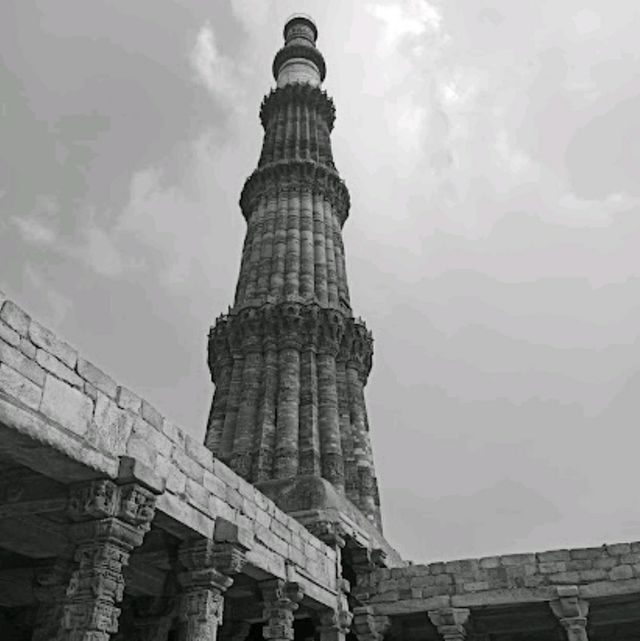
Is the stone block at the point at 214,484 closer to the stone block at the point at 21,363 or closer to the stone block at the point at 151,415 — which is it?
the stone block at the point at 151,415

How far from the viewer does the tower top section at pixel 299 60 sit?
37750 mm

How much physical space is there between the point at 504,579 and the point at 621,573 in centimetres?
188

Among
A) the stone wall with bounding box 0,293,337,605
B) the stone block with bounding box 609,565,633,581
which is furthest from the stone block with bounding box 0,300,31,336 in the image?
the stone block with bounding box 609,565,633,581

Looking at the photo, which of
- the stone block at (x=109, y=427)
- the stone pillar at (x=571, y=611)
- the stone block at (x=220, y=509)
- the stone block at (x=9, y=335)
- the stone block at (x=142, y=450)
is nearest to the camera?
the stone block at (x=9, y=335)

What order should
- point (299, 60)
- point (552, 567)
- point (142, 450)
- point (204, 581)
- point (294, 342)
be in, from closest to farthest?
point (142, 450), point (204, 581), point (552, 567), point (294, 342), point (299, 60)

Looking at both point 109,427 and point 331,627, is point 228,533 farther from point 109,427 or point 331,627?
point 331,627

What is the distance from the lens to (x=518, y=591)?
39.0 feet

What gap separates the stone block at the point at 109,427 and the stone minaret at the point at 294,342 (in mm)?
12490

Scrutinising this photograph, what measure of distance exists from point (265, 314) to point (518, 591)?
15776 mm

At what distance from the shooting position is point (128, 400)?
7.29m

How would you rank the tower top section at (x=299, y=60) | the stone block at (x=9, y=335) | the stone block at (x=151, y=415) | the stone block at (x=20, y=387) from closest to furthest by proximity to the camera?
the stone block at (x=20, y=387) → the stone block at (x=9, y=335) → the stone block at (x=151, y=415) → the tower top section at (x=299, y=60)

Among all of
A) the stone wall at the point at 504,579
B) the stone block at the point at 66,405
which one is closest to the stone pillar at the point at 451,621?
the stone wall at the point at 504,579

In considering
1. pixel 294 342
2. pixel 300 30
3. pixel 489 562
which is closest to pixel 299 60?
pixel 300 30

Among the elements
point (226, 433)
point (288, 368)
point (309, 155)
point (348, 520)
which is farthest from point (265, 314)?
point (348, 520)
